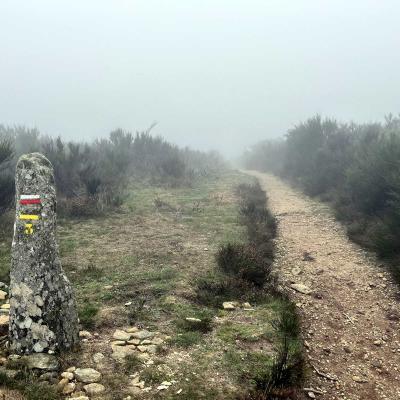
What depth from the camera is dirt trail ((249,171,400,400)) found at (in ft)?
13.9

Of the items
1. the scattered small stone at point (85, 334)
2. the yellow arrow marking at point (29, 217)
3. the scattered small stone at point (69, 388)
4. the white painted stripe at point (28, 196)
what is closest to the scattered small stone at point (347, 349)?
the scattered small stone at point (85, 334)

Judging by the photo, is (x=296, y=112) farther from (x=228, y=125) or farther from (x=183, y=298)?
(x=183, y=298)

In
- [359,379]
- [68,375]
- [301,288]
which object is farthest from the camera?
[301,288]

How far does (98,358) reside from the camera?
12.9 feet

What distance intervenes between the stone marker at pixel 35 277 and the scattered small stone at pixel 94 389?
2.03ft

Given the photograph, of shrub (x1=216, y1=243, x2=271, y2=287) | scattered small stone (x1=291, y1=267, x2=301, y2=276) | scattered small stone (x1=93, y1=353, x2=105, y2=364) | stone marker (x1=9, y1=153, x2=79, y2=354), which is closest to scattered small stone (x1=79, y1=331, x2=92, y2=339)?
stone marker (x1=9, y1=153, x2=79, y2=354)

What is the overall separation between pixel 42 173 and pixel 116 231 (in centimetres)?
511

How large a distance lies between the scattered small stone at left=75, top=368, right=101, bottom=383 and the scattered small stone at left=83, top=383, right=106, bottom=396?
8 cm

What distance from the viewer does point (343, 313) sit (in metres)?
5.71

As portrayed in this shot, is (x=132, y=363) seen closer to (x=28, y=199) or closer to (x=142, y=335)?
(x=142, y=335)

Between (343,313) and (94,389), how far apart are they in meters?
3.76

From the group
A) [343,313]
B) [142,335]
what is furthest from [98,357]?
[343,313]

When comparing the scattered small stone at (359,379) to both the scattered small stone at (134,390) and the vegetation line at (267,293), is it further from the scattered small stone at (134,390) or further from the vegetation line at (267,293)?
the scattered small stone at (134,390)

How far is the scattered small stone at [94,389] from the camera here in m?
3.43
